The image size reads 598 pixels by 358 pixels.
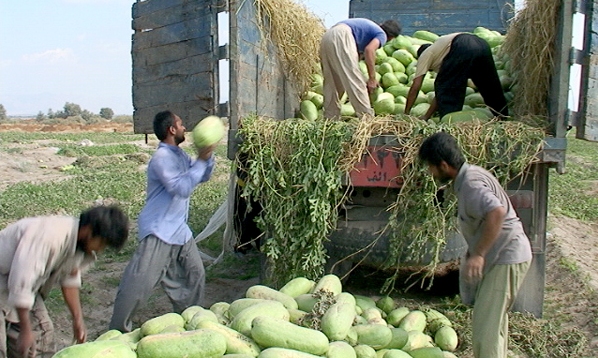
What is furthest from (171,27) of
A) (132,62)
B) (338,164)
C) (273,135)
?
(338,164)

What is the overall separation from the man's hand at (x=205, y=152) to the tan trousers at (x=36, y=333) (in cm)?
134

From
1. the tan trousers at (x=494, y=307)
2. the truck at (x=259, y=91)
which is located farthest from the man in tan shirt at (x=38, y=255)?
the tan trousers at (x=494, y=307)

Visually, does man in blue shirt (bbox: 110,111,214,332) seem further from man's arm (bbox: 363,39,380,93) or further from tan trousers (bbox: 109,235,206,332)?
man's arm (bbox: 363,39,380,93)

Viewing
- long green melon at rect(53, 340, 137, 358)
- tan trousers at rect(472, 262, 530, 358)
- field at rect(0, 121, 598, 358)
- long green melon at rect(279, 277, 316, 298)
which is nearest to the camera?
long green melon at rect(53, 340, 137, 358)

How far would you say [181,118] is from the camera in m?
4.77

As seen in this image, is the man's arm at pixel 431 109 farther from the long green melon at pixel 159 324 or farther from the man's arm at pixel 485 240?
the long green melon at pixel 159 324

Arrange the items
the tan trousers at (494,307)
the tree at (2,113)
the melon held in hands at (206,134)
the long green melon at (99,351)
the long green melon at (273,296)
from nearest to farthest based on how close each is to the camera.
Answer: the long green melon at (99,351)
the tan trousers at (494,307)
the long green melon at (273,296)
the melon held in hands at (206,134)
the tree at (2,113)

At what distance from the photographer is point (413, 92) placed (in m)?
5.64

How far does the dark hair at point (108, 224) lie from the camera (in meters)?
3.10

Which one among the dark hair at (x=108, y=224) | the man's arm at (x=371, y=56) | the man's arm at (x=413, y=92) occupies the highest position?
the man's arm at (x=371, y=56)

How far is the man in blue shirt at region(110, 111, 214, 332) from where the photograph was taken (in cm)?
410

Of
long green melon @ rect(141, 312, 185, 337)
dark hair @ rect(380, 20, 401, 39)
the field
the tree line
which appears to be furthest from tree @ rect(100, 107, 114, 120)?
long green melon @ rect(141, 312, 185, 337)

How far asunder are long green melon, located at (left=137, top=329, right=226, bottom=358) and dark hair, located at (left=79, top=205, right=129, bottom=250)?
557mm

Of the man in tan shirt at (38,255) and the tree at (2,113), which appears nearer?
the man in tan shirt at (38,255)
